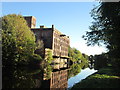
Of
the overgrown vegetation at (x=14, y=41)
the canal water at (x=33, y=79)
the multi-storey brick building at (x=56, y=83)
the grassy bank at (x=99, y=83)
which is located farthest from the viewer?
the overgrown vegetation at (x=14, y=41)

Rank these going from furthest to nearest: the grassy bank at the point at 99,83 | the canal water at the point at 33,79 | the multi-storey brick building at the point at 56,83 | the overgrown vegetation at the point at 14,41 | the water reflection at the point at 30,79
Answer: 1. the overgrown vegetation at the point at 14,41
2. the multi-storey brick building at the point at 56,83
3. the canal water at the point at 33,79
4. the water reflection at the point at 30,79
5. the grassy bank at the point at 99,83

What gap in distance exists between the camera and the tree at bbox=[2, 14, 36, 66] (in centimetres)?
2777

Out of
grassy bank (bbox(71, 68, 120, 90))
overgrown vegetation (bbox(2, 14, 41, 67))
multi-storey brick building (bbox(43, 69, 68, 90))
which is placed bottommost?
multi-storey brick building (bbox(43, 69, 68, 90))

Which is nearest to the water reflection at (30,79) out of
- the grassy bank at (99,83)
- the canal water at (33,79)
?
the canal water at (33,79)

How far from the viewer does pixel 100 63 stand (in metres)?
45.3

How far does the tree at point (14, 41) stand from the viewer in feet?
91.1

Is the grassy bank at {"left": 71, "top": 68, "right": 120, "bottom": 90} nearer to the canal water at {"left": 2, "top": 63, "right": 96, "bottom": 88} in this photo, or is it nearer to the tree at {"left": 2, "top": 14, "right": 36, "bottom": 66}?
the canal water at {"left": 2, "top": 63, "right": 96, "bottom": 88}

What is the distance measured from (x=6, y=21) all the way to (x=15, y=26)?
7.11ft

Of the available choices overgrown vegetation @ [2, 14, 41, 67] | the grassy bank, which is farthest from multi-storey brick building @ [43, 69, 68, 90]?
overgrown vegetation @ [2, 14, 41, 67]

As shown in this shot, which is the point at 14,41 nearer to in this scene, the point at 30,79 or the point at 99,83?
the point at 30,79

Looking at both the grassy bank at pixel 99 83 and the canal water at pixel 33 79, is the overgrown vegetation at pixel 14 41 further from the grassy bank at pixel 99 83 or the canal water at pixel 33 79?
the grassy bank at pixel 99 83

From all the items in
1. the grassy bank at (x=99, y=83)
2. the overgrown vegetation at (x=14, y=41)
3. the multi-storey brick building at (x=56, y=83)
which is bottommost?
the multi-storey brick building at (x=56, y=83)

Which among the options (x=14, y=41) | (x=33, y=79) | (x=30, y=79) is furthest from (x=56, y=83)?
(x=14, y=41)

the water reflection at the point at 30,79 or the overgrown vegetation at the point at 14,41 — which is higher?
the overgrown vegetation at the point at 14,41
